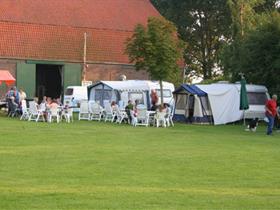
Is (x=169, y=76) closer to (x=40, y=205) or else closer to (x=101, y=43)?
(x=101, y=43)

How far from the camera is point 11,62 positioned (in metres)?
46.3

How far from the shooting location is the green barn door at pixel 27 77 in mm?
46344

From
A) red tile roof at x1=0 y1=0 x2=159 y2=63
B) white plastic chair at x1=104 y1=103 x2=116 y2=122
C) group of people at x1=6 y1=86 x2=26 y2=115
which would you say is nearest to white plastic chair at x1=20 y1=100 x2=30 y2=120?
group of people at x1=6 y1=86 x2=26 y2=115

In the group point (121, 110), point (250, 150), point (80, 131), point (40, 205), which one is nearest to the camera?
point (40, 205)

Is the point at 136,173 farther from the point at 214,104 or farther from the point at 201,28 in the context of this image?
the point at 201,28

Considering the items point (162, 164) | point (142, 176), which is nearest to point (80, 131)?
point (162, 164)

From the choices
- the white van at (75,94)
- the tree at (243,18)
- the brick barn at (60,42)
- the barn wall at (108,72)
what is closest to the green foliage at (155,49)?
the tree at (243,18)

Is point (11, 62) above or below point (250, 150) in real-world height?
above

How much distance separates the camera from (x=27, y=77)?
46.8 metres

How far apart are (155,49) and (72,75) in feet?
59.0

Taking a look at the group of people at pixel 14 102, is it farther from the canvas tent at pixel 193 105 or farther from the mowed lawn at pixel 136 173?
the mowed lawn at pixel 136 173

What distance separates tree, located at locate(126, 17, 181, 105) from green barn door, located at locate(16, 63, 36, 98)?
15711 mm

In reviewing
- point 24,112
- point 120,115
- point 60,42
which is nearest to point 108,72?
point 60,42

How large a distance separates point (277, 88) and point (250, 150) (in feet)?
52.4
